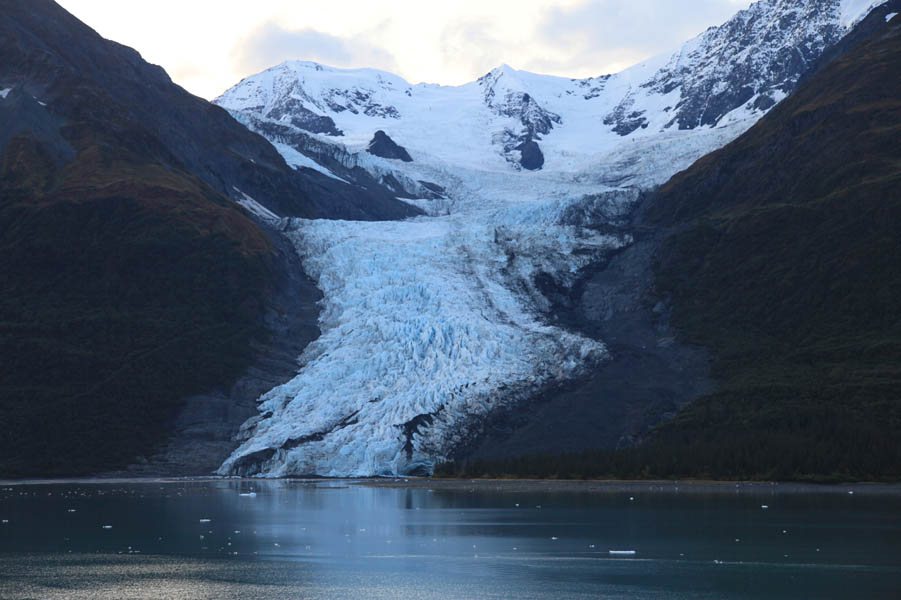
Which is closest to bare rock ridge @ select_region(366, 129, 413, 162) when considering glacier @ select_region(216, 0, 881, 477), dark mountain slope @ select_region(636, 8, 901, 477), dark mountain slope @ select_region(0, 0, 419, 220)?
dark mountain slope @ select_region(0, 0, 419, 220)

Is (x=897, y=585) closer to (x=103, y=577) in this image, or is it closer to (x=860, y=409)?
(x=103, y=577)

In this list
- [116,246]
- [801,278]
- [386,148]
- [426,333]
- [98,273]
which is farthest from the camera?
[386,148]

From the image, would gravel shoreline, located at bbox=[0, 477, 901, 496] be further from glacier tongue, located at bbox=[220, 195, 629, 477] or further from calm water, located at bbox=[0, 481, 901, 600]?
glacier tongue, located at bbox=[220, 195, 629, 477]

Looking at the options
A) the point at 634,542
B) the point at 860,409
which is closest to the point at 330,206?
the point at 860,409

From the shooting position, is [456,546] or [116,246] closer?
[456,546]

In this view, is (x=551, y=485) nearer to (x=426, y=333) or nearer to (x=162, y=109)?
(x=426, y=333)

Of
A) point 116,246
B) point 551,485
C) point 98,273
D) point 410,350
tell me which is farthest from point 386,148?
point 551,485

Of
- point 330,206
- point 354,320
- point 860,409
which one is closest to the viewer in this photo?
point 860,409
